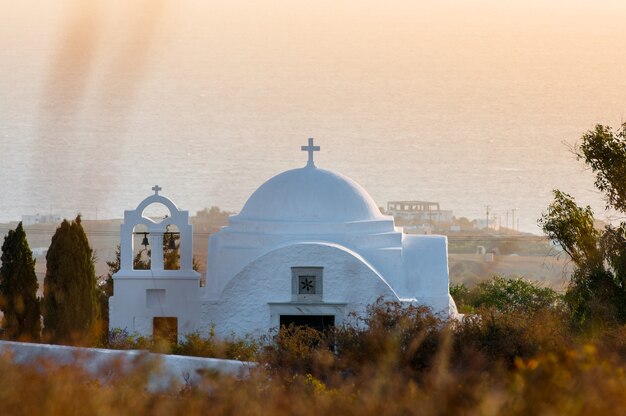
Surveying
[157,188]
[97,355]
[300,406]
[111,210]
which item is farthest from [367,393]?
[111,210]

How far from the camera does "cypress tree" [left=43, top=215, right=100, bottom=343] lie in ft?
71.2

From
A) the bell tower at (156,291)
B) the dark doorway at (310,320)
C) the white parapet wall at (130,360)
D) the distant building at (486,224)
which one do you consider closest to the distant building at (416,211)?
the distant building at (486,224)

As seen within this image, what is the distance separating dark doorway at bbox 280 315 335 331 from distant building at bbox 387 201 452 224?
37456 millimetres

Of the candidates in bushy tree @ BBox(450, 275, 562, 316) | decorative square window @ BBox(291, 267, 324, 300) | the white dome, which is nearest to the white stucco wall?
the white dome

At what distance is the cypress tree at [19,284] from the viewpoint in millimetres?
21823

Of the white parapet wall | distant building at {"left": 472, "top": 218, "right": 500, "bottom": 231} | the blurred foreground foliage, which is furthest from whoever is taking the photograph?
distant building at {"left": 472, "top": 218, "right": 500, "bottom": 231}

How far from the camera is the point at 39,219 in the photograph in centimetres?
6066

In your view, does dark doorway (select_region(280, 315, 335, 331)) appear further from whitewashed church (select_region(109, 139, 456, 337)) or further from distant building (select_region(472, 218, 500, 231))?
distant building (select_region(472, 218, 500, 231))

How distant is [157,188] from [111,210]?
37585 mm

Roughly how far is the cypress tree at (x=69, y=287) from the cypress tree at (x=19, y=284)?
0.38 m

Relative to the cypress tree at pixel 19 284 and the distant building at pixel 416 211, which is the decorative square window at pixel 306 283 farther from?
the distant building at pixel 416 211

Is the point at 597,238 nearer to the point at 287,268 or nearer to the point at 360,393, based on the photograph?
the point at 287,268

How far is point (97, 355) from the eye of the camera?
14.7m

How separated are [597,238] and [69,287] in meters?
10.2
